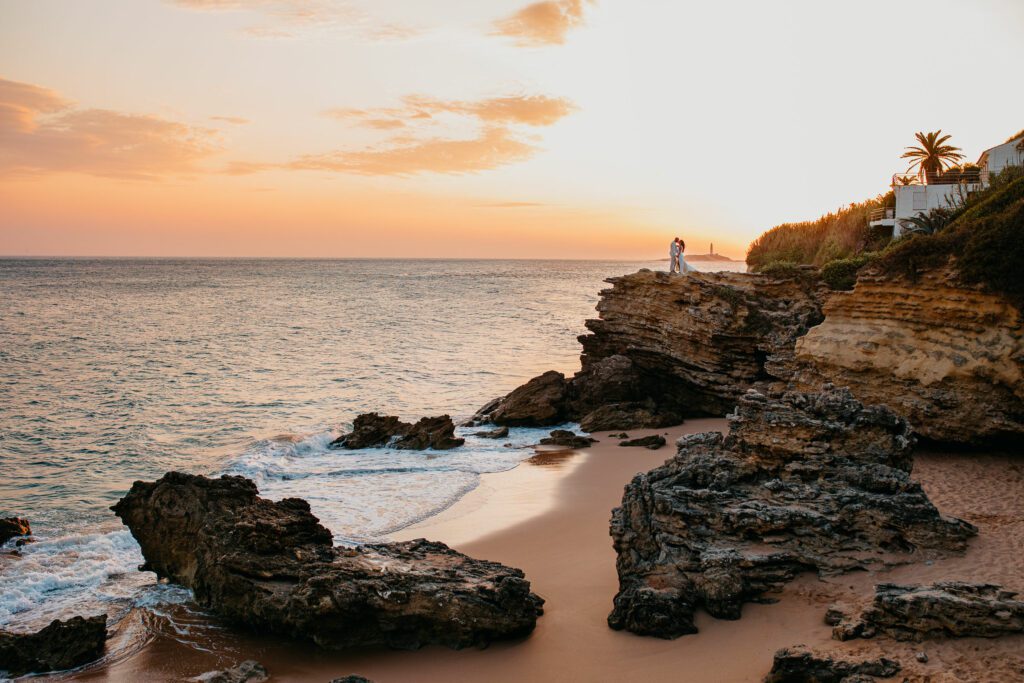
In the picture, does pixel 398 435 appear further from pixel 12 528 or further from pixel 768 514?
pixel 768 514

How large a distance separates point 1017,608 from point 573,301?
252 ft

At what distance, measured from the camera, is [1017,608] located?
21.5 ft

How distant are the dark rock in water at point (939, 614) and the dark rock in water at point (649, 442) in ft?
35.8

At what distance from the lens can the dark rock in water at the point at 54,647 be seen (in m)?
8.45

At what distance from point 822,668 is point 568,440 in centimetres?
1313

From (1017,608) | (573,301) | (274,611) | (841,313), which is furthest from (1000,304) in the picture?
(573,301)

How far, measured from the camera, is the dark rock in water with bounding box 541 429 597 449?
19406 millimetres

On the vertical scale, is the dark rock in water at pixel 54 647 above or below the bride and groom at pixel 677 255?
below

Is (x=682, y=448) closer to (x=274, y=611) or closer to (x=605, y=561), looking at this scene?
(x=605, y=561)

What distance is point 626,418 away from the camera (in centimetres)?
2098

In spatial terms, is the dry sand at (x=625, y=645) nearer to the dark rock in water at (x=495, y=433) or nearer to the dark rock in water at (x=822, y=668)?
the dark rock in water at (x=822, y=668)

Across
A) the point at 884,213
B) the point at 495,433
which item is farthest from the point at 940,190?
the point at 495,433

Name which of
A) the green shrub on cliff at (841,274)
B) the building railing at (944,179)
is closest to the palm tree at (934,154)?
the building railing at (944,179)

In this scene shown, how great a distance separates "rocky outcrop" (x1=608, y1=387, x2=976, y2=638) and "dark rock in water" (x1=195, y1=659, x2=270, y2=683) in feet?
13.4
